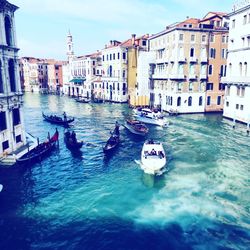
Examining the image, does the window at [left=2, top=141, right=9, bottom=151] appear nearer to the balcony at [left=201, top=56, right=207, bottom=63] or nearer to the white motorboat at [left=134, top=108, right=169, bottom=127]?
the white motorboat at [left=134, top=108, right=169, bottom=127]

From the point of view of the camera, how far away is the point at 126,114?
48344 mm

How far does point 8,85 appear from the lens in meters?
22.4

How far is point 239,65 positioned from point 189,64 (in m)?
8.84

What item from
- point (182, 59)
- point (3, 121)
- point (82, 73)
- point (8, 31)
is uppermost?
point (8, 31)

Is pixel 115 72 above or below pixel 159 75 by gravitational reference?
above

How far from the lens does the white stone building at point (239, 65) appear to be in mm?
35875

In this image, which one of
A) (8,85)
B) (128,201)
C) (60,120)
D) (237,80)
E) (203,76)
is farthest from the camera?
(203,76)

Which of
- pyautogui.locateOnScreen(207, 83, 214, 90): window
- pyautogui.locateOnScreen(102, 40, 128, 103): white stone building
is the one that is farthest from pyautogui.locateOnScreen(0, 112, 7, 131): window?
pyautogui.locateOnScreen(102, 40, 128, 103): white stone building

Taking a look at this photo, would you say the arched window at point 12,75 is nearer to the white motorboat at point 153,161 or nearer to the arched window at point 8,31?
the arched window at point 8,31

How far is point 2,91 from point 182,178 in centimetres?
1657

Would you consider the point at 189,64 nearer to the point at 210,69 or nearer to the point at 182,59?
the point at 182,59

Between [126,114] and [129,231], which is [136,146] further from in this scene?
[126,114]

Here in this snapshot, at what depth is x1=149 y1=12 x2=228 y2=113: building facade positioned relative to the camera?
4356 cm

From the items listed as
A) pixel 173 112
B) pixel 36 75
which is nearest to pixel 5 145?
pixel 173 112
